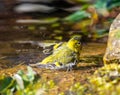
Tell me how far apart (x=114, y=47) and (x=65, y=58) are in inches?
15.6

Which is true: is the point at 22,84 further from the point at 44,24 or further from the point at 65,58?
the point at 44,24

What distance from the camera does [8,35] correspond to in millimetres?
5922

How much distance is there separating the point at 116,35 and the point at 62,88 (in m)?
0.89

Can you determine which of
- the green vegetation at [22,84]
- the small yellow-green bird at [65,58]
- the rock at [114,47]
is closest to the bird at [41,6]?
the rock at [114,47]

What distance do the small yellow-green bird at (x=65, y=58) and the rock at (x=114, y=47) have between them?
224 mm

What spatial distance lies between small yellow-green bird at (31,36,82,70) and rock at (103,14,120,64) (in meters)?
0.22

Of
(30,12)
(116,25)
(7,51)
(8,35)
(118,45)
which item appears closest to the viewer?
(118,45)

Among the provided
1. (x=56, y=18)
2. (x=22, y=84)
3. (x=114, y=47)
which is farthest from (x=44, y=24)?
(x=22, y=84)

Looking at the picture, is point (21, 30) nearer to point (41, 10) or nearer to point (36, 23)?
point (36, 23)

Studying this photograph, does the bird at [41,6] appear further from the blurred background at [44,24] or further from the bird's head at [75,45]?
the bird's head at [75,45]

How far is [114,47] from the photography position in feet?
12.2

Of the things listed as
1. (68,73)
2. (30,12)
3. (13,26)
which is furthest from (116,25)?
(30,12)

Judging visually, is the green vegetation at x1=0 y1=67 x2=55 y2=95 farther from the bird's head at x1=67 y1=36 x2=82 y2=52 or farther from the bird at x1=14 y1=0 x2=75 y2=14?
the bird at x1=14 y1=0 x2=75 y2=14

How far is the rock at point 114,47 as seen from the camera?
3.59 meters
